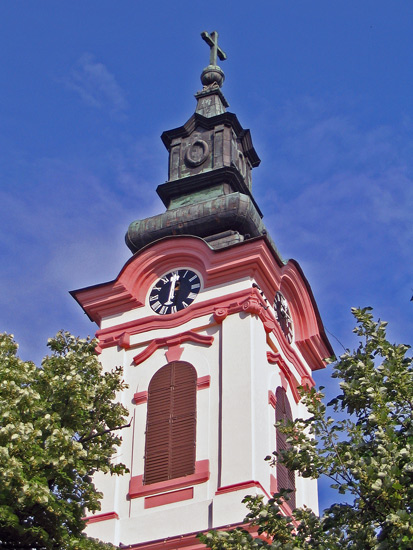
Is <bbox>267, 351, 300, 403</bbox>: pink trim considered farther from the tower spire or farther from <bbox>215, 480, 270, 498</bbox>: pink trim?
the tower spire

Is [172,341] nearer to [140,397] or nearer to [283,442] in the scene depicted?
[140,397]

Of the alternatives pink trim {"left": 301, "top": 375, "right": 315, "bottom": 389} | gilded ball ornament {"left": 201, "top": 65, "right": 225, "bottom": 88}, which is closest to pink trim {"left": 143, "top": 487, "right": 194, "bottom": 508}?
pink trim {"left": 301, "top": 375, "right": 315, "bottom": 389}

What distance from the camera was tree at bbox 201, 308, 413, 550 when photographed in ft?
42.9

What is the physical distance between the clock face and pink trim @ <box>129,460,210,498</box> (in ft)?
15.6

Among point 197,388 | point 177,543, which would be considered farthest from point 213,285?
point 177,543

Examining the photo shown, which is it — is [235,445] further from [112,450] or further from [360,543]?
[360,543]

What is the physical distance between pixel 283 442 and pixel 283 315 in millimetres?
3600

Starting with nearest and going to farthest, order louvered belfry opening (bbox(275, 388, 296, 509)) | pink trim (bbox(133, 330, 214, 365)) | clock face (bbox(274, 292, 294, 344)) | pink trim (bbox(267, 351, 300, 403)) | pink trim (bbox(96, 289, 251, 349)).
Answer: louvered belfry opening (bbox(275, 388, 296, 509))
pink trim (bbox(133, 330, 214, 365))
pink trim (bbox(267, 351, 300, 403))
pink trim (bbox(96, 289, 251, 349))
clock face (bbox(274, 292, 294, 344))

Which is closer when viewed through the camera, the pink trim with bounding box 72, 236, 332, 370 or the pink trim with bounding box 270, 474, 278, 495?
the pink trim with bounding box 270, 474, 278, 495

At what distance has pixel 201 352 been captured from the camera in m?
25.0

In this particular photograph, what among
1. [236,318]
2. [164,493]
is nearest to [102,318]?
[236,318]

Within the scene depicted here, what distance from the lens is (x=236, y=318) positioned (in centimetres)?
2502

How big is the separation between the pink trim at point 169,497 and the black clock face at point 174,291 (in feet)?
14.9

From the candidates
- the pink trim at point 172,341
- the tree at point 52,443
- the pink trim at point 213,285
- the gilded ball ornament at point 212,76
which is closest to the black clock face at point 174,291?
the pink trim at point 213,285
